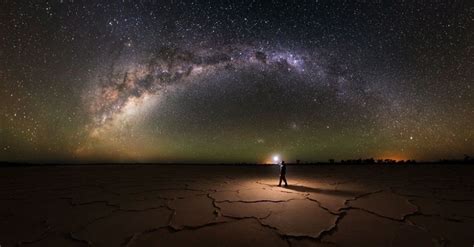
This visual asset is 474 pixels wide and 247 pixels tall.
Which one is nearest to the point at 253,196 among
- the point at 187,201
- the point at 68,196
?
the point at 187,201

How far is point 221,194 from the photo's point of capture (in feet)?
16.3

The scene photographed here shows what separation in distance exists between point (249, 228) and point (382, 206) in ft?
7.57

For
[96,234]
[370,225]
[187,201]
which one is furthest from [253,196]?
[96,234]

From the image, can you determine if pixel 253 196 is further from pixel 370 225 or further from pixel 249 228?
pixel 370 225

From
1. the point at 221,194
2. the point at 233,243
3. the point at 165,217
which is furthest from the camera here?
the point at 221,194

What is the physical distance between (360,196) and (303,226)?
7.69ft

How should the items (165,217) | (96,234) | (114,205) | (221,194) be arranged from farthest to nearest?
(221,194)
(114,205)
(165,217)
(96,234)

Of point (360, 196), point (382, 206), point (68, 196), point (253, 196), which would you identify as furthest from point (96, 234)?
point (360, 196)

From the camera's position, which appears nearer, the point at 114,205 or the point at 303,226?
the point at 303,226

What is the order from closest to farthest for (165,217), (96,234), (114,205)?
1. (96,234)
2. (165,217)
3. (114,205)

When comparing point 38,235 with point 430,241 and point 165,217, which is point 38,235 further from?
point 430,241

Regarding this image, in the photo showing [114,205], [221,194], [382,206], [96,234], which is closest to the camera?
[96,234]

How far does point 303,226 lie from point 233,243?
35.8 inches

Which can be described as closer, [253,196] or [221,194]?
[253,196]
